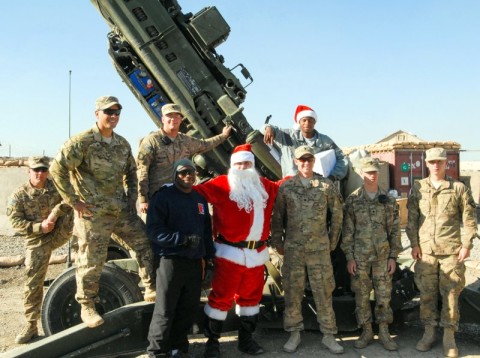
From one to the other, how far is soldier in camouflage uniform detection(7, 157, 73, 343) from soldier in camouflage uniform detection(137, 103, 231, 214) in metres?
0.91

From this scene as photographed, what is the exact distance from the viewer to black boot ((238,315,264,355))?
160 inches

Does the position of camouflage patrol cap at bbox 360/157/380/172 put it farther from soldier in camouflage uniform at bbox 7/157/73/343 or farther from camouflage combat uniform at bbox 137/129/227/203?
soldier in camouflage uniform at bbox 7/157/73/343

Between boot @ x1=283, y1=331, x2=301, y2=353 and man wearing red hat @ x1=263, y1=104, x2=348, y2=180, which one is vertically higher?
man wearing red hat @ x1=263, y1=104, x2=348, y2=180

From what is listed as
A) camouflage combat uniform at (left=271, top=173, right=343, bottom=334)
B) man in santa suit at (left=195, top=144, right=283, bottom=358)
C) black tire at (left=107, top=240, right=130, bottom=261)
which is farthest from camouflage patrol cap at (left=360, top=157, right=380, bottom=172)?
black tire at (left=107, top=240, right=130, bottom=261)

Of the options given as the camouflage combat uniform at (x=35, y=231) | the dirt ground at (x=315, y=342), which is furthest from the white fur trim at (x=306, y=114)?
the camouflage combat uniform at (x=35, y=231)

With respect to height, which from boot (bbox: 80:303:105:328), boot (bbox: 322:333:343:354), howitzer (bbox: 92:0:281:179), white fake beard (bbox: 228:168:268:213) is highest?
howitzer (bbox: 92:0:281:179)

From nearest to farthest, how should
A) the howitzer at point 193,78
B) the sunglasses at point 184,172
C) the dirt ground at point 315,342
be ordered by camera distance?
the sunglasses at point 184,172 → the dirt ground at point 315,342 → the howitzer at point 193,78

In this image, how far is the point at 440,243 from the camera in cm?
412

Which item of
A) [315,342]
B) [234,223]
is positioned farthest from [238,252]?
[315,342]

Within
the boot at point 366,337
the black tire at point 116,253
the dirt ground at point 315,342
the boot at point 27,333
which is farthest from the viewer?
the black tire at point 116,253

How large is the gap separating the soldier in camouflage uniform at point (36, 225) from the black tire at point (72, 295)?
0.46 metres

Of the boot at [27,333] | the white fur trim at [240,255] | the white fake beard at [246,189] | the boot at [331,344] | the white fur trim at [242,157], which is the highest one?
the white fur trim at [242,157]

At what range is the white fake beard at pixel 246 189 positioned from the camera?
4.03 m

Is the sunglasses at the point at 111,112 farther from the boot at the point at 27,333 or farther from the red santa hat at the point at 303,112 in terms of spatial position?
the boot at the point at 27,333
